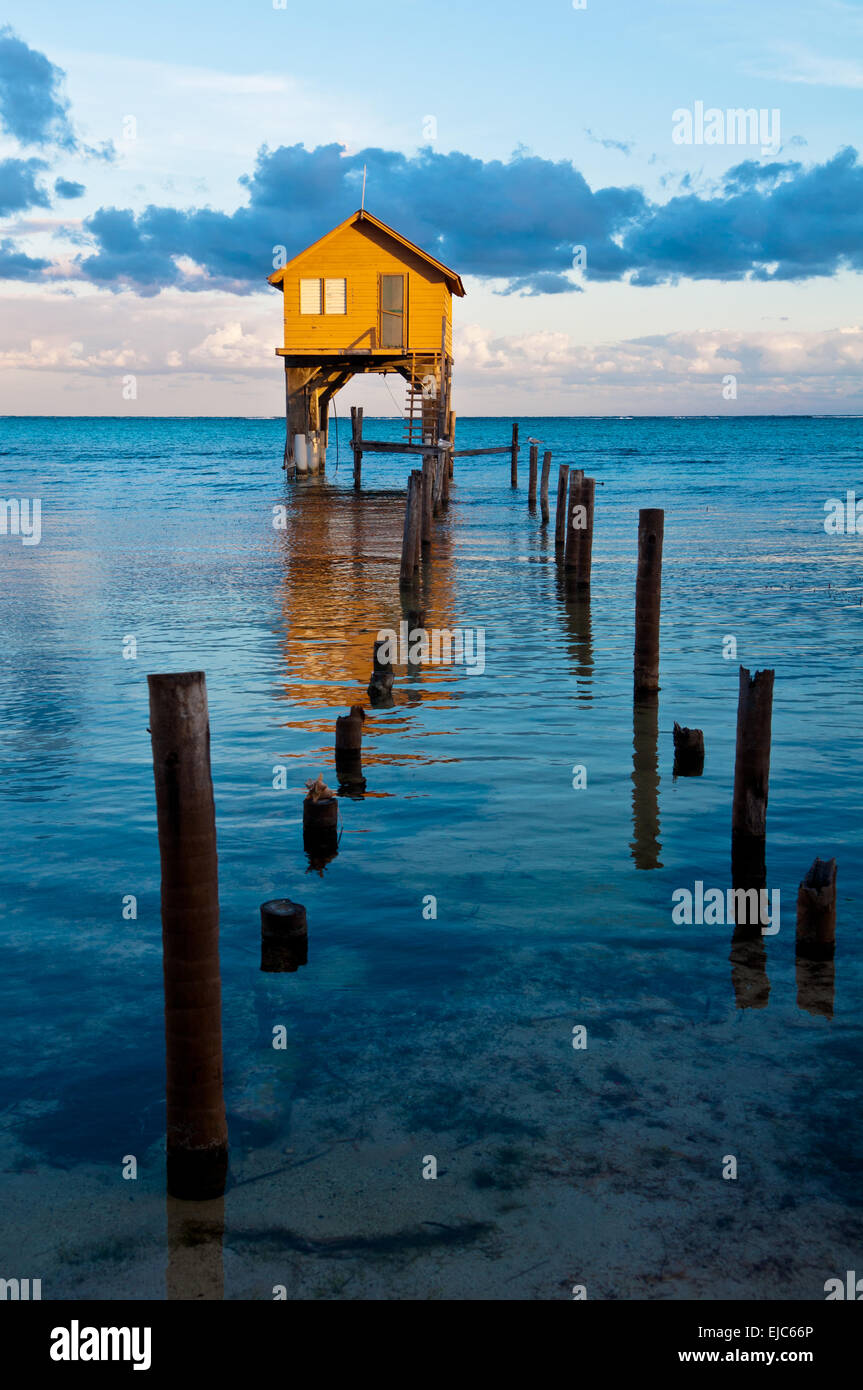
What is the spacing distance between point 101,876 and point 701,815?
14.8 feet

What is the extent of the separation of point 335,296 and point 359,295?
2.60 feet

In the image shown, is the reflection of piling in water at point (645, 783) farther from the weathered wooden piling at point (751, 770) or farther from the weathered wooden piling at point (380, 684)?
the weathered wooden piling at point (380, 684)

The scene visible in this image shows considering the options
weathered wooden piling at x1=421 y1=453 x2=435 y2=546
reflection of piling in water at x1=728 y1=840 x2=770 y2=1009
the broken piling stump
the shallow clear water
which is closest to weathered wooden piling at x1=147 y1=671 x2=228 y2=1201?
the shallow clear water

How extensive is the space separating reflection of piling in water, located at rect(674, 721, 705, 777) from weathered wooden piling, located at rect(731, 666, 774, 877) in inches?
86.4

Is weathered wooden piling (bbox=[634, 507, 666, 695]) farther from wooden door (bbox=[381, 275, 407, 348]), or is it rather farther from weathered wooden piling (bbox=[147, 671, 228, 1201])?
wooden door (bbox=[381, 275, 407, 348])

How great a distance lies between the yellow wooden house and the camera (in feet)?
128

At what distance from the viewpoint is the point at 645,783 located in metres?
10.2

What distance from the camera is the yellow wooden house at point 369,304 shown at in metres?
38.9

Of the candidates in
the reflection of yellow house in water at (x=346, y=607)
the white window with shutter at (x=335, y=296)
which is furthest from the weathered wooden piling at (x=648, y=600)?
the white window with shutter at (x=335, y=296)

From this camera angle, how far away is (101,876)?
26.8 feet

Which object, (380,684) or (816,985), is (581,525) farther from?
(816,985)
